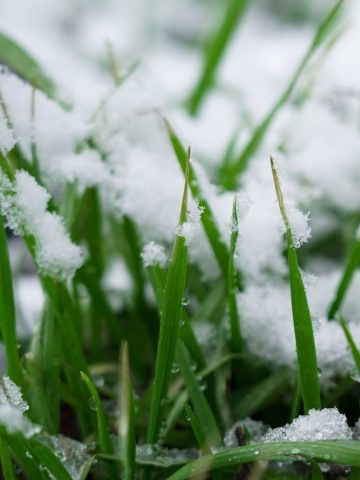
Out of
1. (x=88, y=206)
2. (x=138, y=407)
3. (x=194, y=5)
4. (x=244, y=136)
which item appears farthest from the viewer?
(x=194, y=5)

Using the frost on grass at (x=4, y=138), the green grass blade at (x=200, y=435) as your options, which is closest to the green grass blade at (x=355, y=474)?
the green grass blade at (x=200, y=435)

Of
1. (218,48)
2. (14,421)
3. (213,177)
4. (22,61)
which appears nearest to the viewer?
(14,421)

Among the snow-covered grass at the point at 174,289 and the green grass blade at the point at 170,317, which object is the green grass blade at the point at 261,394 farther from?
the green grass blade at the point at 170,317

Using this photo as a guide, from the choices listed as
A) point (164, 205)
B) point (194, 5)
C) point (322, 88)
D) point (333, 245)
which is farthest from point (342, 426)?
point (194, 5)

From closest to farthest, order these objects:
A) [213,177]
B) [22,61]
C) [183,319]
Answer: [183,319], [22,61], [213,177]

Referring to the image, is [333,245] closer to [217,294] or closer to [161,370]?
[217,294]

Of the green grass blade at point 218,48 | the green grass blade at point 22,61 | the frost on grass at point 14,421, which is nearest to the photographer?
the frost on grass at point 14,421

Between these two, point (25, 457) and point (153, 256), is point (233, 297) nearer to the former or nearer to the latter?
point (153, 256)

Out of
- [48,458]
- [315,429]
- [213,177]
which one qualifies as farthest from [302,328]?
[213,177]
